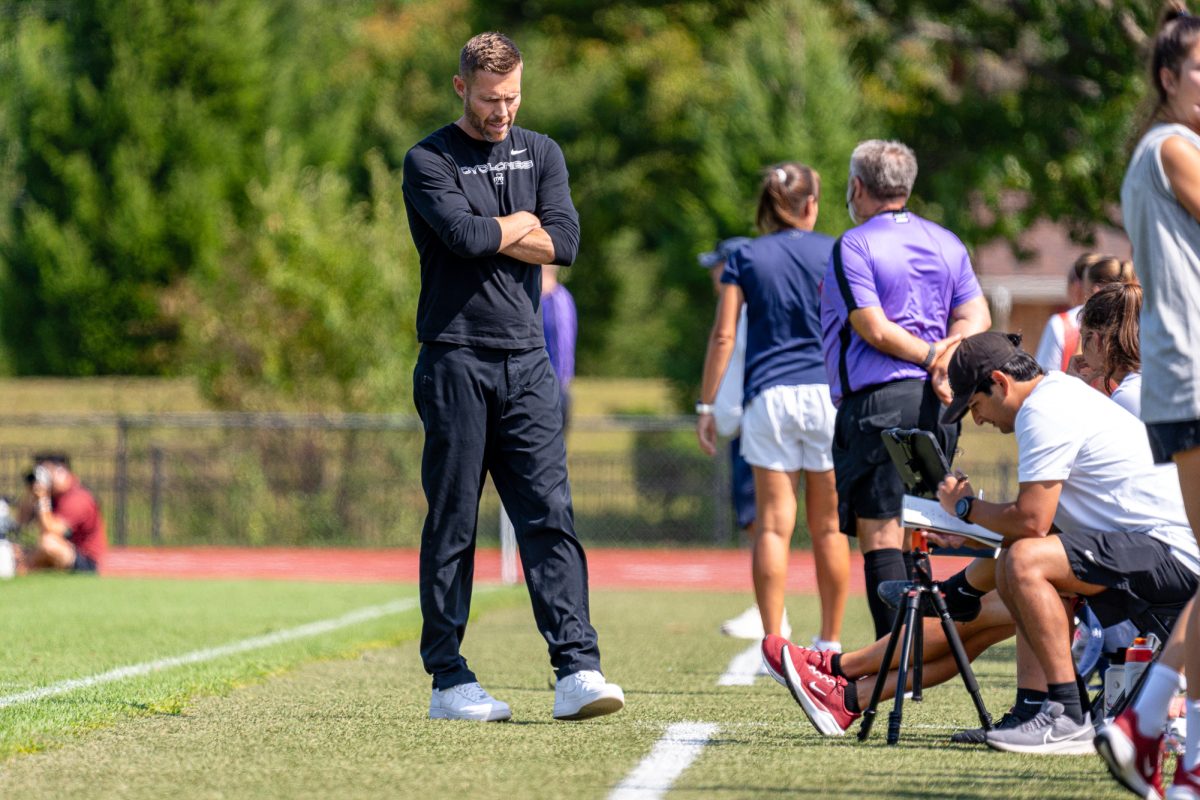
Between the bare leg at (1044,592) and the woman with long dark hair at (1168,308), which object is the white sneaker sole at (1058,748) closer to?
the bare leg at (1044,592)

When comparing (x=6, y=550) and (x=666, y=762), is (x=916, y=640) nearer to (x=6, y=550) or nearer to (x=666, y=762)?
(x=666, y=762)

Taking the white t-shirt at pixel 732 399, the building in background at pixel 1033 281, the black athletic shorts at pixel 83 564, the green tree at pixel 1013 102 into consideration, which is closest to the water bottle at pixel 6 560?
the black athletic shorts at pixel 83 564

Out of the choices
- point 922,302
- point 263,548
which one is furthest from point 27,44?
point 922,302

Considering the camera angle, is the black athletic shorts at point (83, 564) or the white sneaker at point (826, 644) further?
the black athletic shorts at point (83, 564)

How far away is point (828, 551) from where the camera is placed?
7.24 m

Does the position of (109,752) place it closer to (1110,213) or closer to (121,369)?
(1110,213)

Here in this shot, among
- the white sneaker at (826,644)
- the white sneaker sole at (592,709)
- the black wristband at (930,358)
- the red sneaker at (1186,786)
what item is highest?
the black wristband at (930,358)

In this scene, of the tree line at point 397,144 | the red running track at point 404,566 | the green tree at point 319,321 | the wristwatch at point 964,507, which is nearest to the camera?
the wristwatch at point 964,507

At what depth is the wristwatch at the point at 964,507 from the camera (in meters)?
4.65

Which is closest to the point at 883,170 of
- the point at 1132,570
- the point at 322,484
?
the point at 1132,570

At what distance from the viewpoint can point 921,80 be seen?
22.4 meters

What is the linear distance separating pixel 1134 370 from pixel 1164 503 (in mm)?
683

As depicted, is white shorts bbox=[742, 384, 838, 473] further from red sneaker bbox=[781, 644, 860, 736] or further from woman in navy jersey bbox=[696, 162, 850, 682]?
red sneaker bbox=[781, 644, 860, 736]

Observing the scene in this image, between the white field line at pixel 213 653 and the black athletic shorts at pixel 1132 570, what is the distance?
3.53 meters
